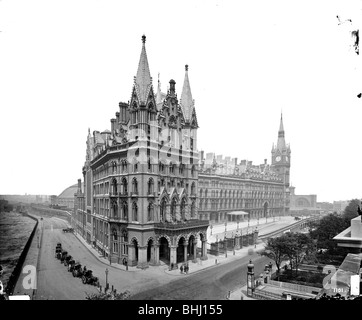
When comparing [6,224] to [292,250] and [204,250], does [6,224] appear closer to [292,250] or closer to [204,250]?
[204,250]

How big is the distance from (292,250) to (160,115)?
24.2 meters

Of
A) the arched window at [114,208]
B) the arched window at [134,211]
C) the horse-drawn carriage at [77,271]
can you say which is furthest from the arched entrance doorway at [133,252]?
the horse-drawn carriage at [77,271]

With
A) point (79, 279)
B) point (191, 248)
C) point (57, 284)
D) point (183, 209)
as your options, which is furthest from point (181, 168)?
point (57, 284)

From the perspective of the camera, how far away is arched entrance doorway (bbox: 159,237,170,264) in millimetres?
37594

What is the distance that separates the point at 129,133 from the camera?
36312 millimetres

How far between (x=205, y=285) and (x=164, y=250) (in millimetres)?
11691

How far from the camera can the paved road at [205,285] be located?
2439cm

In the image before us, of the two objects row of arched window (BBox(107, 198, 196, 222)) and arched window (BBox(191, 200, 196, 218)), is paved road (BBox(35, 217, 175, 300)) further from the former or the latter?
arched window (BBox(191, 200, 196, 218))

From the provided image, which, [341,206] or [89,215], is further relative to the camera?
[341,206]

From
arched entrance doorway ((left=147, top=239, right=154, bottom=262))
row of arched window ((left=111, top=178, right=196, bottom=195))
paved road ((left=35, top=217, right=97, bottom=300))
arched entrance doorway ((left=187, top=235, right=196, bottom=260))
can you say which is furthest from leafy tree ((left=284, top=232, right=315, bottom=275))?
paved road ((left=35, top=217, right=97, bottom=300))
